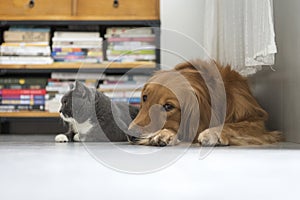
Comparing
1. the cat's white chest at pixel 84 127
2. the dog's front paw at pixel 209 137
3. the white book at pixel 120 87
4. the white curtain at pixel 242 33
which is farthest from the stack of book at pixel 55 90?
the dog's front paw at pixel 209 137

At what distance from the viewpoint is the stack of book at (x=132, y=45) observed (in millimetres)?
3578

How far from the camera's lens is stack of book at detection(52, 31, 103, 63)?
363 centimetres

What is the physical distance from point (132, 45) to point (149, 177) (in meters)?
2.75

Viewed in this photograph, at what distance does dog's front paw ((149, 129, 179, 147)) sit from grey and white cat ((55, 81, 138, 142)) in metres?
0.32

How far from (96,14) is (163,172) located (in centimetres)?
280

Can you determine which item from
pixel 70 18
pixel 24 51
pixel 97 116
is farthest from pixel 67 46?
pixel 97 116

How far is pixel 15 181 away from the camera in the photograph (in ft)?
2.88

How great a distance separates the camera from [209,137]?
1.55 m

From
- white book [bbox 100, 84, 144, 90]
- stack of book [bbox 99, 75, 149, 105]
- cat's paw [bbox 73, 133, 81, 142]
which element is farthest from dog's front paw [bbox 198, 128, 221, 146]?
white book [bbox 100, 84, 144, 90]

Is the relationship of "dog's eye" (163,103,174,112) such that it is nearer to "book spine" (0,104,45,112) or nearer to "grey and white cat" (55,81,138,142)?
"grey and white cat" (55,81,138,142)

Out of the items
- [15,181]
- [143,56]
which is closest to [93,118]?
[15,181]

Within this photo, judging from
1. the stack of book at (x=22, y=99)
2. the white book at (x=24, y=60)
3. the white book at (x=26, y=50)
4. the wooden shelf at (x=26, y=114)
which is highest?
the white book at (x=26, y=50)

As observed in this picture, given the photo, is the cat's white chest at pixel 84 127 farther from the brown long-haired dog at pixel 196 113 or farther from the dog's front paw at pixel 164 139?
the dog's front paw at pixel 164 139

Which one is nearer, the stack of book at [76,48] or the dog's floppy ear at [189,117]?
the dog's floppy ear at [189,117]
